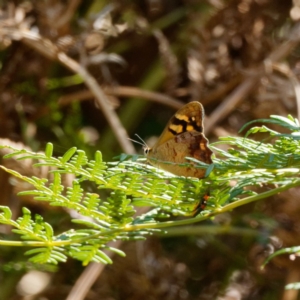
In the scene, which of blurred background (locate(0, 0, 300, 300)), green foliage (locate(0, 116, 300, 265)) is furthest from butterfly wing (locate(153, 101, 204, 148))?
blurred background (locate(0, 0, 300, 300))

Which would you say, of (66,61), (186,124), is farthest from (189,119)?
(66,61)

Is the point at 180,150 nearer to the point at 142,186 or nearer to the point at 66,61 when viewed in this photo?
the point at 142,186

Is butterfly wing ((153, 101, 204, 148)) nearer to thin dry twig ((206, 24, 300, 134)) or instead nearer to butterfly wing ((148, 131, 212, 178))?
butterfly wing ((148, 131, 212, 178))

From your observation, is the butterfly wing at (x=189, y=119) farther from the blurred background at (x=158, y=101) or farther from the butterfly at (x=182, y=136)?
the blurred background at (x=158, y=101)

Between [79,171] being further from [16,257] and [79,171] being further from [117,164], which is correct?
[16,257]

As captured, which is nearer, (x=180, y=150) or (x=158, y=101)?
(x=180, y=150)

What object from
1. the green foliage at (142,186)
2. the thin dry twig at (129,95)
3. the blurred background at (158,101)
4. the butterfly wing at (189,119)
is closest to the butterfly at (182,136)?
the butterfly wing at (189,119)

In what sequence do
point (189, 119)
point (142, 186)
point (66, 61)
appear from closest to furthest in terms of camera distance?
point (142, 186)
point (189, 119)
point (66, 61)
